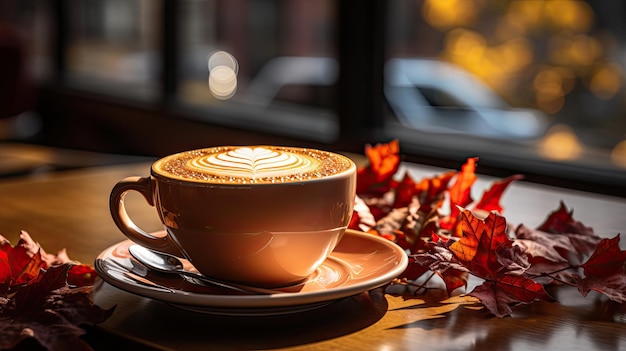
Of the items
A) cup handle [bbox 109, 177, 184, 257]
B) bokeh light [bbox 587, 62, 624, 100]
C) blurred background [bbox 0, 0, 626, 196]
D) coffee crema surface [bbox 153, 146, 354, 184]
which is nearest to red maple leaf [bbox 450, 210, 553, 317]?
coffee crema surface [bbox 153, 146, 354, 184]

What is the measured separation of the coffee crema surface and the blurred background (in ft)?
5.42

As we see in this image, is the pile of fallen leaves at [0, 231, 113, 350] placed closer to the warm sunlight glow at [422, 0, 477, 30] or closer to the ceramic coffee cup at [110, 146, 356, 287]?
the ceramic coffee cup at [110, 146, 356, 287]

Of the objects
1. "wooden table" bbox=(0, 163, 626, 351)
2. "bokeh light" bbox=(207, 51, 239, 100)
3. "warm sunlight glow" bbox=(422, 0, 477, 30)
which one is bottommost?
"bokeh light" bbox=(207, 51, 239, 100)

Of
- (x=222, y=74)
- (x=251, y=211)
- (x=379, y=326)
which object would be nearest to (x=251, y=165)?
(x=251, y=211)

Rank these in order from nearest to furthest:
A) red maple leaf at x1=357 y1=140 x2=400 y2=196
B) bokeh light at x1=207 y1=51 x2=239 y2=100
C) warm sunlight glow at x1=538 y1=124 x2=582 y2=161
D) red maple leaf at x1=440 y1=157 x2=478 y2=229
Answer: red maple leaf at x1=440 y1=157 x2=478 y2=229
red maple leaf at x1=357 y1=140 x2=400 y2=196
warm sunlight glow at x1=538 y1=124 x2=582 y2=161
bokeh light at x1=207 y1=51 x2=239 y2=100

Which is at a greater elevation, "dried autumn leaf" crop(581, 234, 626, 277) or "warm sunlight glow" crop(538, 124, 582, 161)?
"dried autumn leaf" crop(581, 234, 626, 277)

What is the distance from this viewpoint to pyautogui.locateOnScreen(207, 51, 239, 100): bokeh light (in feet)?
12.7

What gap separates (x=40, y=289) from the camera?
2.13 feet

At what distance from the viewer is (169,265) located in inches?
28.1

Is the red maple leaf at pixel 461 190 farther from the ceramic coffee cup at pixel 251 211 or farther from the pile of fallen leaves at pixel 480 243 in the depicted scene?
the ceramic coffee cup at pixel 251 211

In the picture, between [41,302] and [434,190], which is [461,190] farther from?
[41,302]

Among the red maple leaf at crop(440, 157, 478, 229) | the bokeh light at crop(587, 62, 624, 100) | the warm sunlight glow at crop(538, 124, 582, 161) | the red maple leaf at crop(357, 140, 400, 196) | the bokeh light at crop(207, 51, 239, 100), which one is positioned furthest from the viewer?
the bokeh light at crop(207, 51, 239, 100)

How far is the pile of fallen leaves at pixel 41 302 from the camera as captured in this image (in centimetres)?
59

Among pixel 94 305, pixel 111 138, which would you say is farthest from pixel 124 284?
pixel 111 138
